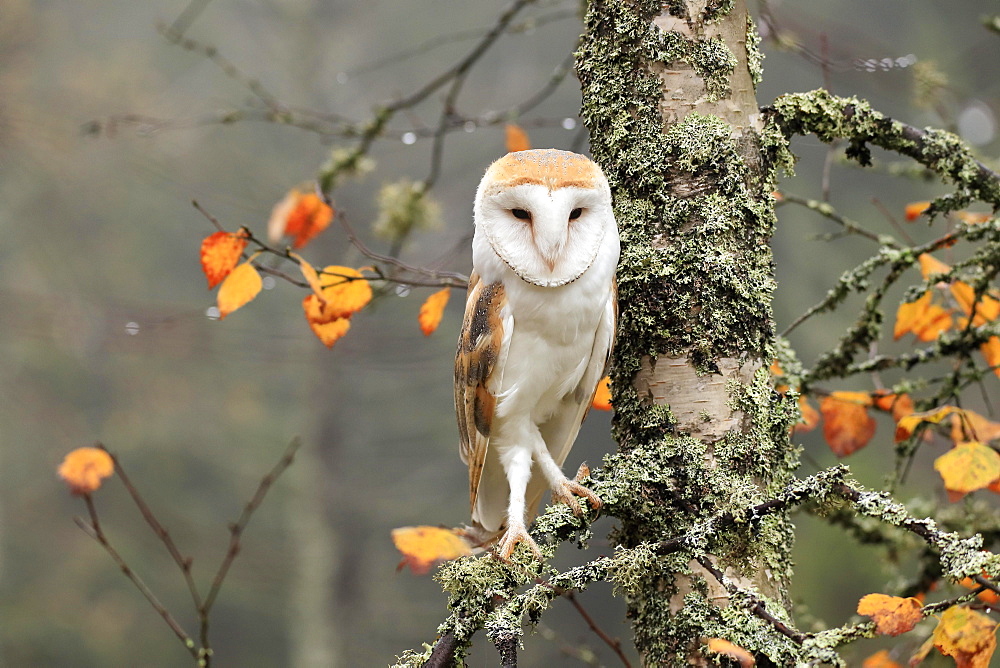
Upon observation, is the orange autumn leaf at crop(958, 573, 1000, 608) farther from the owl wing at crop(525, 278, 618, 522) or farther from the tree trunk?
the owl wing at crop(525, 278, 618, 522)

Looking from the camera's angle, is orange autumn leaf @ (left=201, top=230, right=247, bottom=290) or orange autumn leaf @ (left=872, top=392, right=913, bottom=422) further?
orange autumn leaf @ (left=872, top=392, right=913, bottom=422)

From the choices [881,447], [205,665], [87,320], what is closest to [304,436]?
[87,320]

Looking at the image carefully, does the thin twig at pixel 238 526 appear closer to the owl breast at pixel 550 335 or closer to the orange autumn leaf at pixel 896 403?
the owl breast at pixel 550 335

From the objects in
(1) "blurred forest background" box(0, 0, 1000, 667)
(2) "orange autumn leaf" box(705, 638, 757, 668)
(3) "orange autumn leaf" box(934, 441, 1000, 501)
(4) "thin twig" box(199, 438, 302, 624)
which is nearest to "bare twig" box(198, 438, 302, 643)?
(4) "thin twig" box(199, 438, 302, 624)

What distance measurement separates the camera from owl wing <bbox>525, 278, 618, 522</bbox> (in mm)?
974

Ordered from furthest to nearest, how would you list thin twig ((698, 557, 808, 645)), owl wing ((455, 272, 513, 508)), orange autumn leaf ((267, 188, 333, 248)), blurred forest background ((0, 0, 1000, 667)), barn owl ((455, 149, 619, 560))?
blurred forest background ((0, 0, 1000, 667)) → orange autumn leaf ((267, 188, 333, 248)) → owl wing ((455, 272, 513, 508)) → barn owl ((455, 149, 619, 560)) → thin twig ((698, 557, 808, 645))

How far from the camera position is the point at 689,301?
2.86ft

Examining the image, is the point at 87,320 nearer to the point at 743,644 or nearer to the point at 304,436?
the point at 304,436

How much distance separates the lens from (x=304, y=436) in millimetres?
4910

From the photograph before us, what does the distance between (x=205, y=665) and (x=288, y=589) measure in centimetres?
392

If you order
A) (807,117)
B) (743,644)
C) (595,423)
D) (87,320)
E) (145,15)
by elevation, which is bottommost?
(743,644)

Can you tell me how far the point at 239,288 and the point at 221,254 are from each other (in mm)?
66

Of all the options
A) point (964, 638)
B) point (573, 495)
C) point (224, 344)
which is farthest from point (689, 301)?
point (224, 344)

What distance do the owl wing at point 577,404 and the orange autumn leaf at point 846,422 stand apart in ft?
1.53
